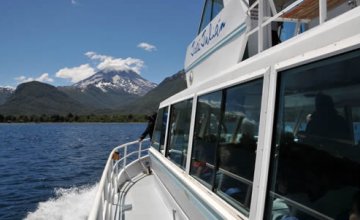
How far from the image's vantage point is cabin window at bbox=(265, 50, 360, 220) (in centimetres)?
215

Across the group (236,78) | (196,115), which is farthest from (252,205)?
(196,115)

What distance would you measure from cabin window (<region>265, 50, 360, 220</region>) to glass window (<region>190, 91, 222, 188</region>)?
1.48 metres

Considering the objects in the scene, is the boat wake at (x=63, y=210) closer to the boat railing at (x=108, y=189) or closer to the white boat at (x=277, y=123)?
the boat railing at (x=108, y=189)

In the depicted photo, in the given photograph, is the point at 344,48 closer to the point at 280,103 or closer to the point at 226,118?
the point at 280,103

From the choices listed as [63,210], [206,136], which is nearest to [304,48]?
[206,136]

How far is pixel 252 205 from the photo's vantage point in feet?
9.90

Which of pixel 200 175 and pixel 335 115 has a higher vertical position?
pixel 335 115

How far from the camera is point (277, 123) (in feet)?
9.33

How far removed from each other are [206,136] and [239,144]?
3.64 feet

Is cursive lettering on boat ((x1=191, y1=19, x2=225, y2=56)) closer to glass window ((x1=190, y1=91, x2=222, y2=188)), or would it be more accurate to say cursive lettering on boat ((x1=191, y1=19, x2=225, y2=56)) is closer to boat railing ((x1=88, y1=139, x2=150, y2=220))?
glass window ((x1=190, y1=91, x2=222, y2=188))

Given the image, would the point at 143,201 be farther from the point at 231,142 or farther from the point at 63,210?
the point at 63,210

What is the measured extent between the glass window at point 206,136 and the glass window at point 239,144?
25 cm

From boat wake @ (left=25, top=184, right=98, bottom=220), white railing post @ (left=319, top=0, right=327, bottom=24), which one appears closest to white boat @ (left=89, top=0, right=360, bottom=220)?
white railing post @ (left=319, top=0, right=327, bottom=24)

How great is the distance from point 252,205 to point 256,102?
85cm
